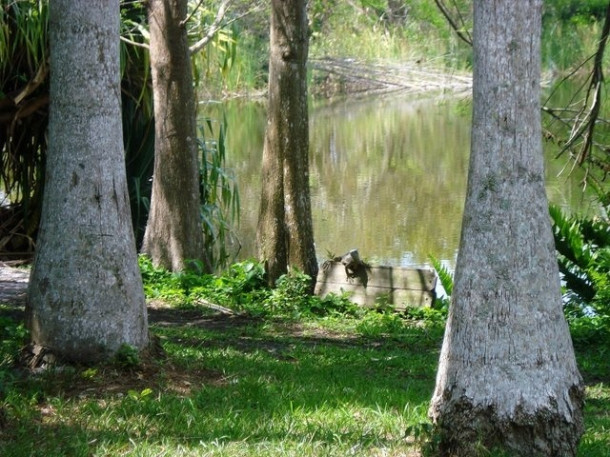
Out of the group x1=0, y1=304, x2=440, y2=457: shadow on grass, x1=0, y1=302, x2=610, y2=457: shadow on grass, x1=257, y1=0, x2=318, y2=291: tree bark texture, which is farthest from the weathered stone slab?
x1=0, y1=304, x2=440, y2=457: shadow on grass

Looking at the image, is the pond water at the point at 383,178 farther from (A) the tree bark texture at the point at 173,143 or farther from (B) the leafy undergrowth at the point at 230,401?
(B) the leafy undergrowth at the point at 230,401

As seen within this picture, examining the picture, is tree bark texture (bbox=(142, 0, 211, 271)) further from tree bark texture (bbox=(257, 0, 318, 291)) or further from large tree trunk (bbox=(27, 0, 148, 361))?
large tree trunk (bbox=(27, 0, 148, 361))

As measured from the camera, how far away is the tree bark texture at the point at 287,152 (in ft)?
39.2

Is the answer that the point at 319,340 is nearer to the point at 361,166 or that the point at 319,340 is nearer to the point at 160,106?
the point at 160,106

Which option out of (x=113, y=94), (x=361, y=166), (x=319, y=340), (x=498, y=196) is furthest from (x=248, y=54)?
(x=498, y=196)

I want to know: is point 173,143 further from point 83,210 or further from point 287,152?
point 83,210

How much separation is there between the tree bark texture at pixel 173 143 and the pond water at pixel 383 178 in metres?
2.02

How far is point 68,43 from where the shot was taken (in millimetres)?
6426

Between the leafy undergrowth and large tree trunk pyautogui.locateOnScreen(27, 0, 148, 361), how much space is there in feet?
0.83

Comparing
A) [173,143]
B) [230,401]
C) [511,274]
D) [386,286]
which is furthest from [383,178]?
[511,274]

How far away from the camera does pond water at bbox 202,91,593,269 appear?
60.3 ft

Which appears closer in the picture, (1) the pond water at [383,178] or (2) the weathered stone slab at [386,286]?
(2) the weathered stone slab at [386,286]

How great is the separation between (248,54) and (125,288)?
74.3 feet

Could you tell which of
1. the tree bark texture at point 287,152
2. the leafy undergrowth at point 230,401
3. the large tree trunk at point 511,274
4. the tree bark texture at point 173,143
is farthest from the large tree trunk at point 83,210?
the tree bark texture at point 173,143
